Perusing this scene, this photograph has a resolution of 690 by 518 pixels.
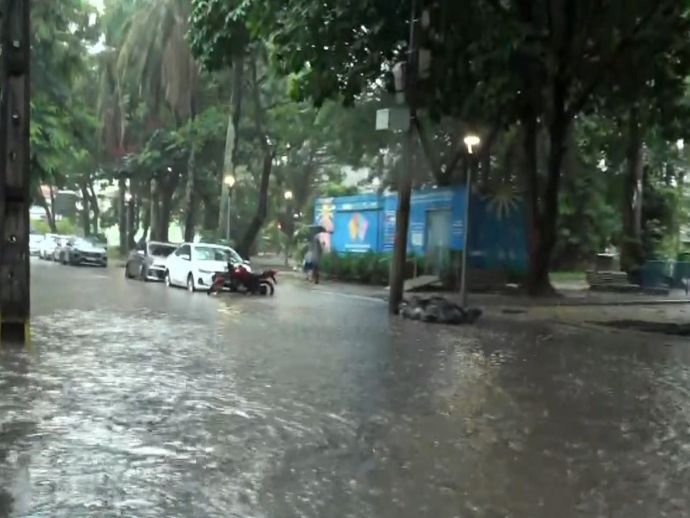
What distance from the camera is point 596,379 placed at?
1140 centimetres

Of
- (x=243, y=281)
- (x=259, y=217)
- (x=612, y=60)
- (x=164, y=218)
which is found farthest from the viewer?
(x=164, y=218)

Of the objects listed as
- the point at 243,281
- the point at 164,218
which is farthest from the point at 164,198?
the point at 243,281

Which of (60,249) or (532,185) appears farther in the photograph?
(60,249)

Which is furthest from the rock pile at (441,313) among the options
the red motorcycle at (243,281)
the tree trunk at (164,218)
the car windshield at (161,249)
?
the tree trunk at (164,218)

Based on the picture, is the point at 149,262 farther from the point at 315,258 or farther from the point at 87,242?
the point at 87,242

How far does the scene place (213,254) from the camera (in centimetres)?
2902

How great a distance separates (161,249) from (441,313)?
57.9 ft

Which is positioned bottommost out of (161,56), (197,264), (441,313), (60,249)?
(441,313)

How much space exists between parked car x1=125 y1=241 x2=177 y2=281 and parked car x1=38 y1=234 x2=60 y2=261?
19871mm

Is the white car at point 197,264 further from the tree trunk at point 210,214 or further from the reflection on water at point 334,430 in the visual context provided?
the tree trunk at point 210,214

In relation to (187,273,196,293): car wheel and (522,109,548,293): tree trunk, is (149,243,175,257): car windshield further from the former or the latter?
(522,109,548,293): tree trunk

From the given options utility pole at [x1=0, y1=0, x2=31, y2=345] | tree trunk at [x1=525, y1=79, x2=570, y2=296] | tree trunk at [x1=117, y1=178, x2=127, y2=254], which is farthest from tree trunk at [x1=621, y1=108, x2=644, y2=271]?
tree trunk at [x1=117, y1=178, x2=127, y2=254]

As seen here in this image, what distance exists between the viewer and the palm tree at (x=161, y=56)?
34.8m

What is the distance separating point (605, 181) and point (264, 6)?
22886mm
